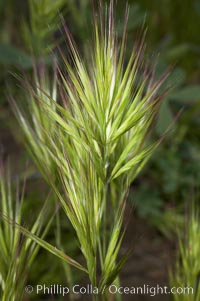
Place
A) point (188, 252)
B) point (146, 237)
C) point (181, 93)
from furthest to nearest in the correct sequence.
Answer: point (146, 237) < point (181, 93) < point (188, 252)

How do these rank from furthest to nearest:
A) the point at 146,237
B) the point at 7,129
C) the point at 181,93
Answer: the point at 7,129 → the point at 146,237 → the point at 181,93

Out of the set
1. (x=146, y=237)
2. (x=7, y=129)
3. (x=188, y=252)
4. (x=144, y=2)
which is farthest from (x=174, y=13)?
(x=188, y=252)

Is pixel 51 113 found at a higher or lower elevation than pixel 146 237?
higher

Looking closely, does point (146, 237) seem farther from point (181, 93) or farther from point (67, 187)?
point (67, 187)

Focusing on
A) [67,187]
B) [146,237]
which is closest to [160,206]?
[146,237]

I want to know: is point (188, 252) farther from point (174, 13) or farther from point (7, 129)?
point (174, 13)

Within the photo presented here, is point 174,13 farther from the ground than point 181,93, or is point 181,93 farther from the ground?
point 174,13

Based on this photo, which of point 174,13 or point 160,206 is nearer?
point 160,206

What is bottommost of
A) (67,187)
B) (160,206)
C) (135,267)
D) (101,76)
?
(135,267)

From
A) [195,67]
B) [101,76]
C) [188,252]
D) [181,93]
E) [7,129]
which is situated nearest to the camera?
[101,76]
